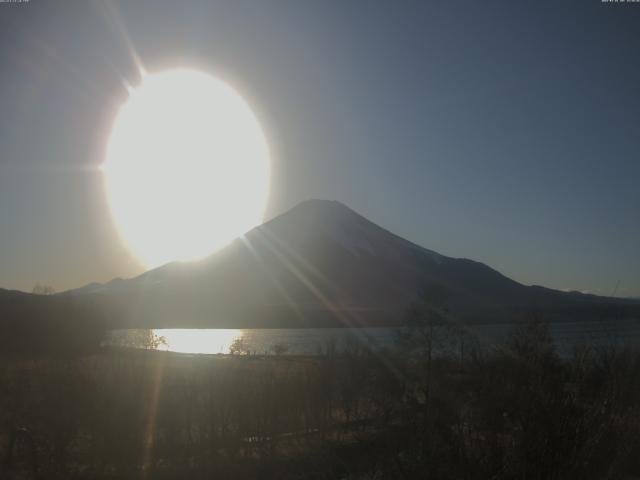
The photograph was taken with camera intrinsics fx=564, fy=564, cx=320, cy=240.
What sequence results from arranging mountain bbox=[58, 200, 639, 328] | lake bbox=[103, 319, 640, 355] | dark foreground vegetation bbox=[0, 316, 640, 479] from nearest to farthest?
1. dark foreground vegetation bbox=[0, 316, 640, 479]
2. lake bbox=[103, 319, 640, 355]
3. mountain bbox=[58, 200, 639, 328]

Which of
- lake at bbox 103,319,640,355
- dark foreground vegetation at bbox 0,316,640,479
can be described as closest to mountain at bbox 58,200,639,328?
lake at bbox 103,319,640,355

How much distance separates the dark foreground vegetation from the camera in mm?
3916

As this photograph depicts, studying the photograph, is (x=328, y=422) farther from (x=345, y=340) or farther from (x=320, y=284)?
(x=320, y=284)

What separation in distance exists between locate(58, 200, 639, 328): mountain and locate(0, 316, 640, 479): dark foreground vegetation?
72.8 m

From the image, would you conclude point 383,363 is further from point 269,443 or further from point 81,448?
point 81,448

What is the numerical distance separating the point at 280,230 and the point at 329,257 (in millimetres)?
31741

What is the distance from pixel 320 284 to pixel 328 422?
131157mm

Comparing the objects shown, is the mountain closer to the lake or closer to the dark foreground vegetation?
the lake

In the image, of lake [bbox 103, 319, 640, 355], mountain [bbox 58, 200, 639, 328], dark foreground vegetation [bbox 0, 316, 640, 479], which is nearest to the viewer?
dark foreground vegetation [bbox 0, 316, 640, 479]

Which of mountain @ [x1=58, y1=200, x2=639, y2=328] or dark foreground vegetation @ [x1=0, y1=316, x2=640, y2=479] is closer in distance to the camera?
dark foreground vegetation @ [x1=0, y1=316, x2=640, y2=479]

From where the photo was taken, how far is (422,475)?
4.43 metres

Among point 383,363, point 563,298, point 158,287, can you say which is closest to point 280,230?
point 158,287

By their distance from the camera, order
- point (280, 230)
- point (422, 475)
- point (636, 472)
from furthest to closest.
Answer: point (280, 230)
point (636, 472)
point (422, 475)

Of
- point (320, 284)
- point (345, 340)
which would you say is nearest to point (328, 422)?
point (345, 340)
